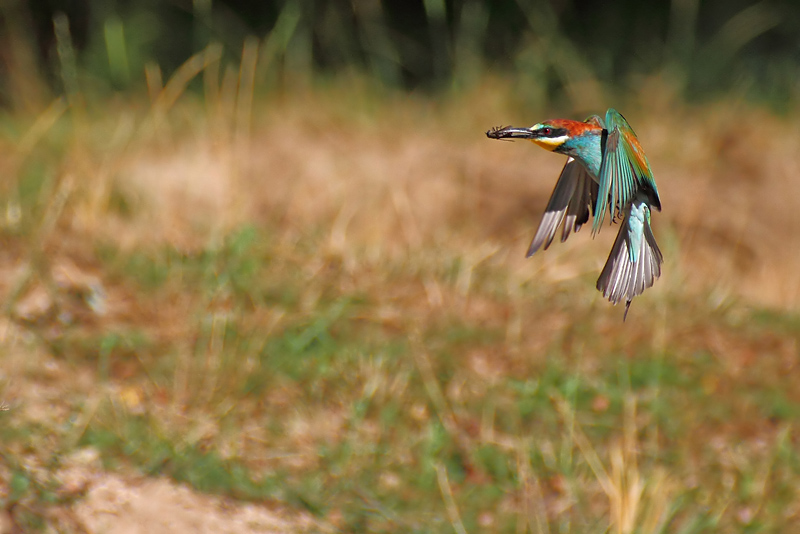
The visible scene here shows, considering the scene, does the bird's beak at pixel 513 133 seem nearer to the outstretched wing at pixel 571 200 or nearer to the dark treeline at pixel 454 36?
the outstretched wing at pixel 571 200

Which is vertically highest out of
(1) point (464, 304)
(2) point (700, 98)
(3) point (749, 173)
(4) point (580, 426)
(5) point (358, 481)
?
(2) point (700, 98)

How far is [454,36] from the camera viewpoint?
5.19m

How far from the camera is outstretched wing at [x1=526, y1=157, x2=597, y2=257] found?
0.68 metres

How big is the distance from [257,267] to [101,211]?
668 millimetres

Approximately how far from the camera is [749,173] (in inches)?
178

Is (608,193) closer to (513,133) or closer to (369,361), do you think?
(513,133)

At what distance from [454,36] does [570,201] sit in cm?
469

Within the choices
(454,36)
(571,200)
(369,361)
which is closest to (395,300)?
(369,361)

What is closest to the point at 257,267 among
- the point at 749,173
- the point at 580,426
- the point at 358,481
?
the point at 358,481

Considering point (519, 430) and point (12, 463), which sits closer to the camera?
point (12, 463)

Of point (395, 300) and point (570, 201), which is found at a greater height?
point (570, 201)

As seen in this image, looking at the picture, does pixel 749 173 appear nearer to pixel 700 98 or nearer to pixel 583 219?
pixel 700 98

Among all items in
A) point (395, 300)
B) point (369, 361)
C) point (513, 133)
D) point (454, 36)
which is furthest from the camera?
point (454, 36)

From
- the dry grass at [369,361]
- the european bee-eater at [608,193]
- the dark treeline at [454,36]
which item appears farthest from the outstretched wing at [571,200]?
the dark treeline at [454,36]
